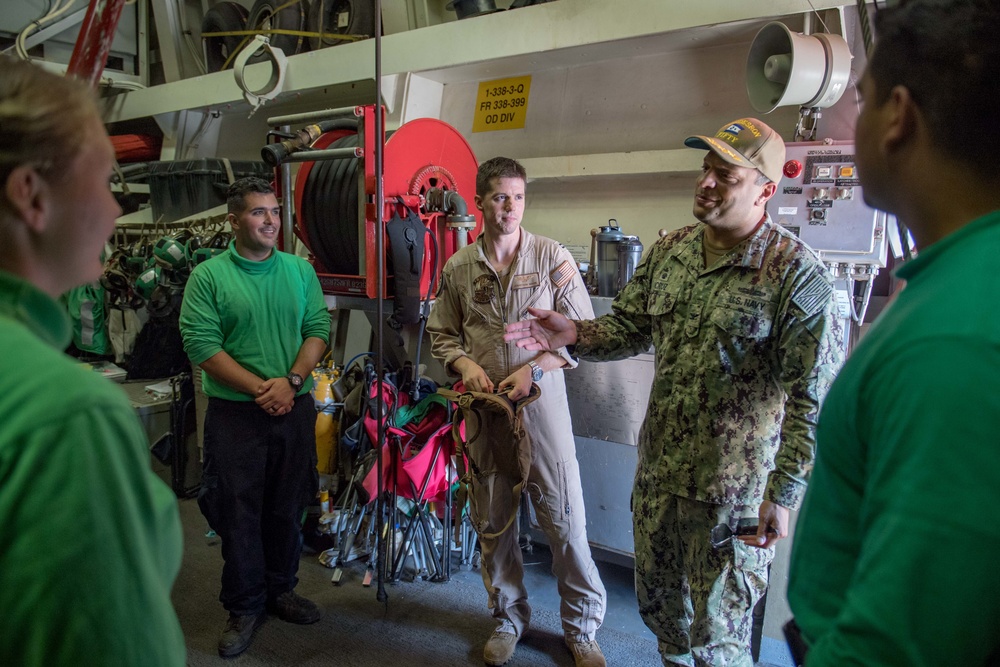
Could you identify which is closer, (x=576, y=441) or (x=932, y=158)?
(x=932, y=158)

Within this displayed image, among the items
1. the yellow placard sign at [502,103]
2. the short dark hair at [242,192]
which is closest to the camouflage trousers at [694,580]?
the short dark hair at [242,192]

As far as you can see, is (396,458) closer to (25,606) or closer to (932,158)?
(25,606)

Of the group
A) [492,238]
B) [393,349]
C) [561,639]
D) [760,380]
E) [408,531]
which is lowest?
[561,639]

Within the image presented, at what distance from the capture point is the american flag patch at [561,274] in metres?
2.47

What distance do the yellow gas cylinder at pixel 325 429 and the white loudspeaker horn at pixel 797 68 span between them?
2.44 metres

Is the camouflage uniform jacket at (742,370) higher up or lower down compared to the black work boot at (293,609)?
higher up

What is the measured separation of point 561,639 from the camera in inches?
104

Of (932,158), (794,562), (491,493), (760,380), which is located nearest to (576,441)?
(491,493)

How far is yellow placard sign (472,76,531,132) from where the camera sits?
3748 mm

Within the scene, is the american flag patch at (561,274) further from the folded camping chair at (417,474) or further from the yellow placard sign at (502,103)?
the yellow placard sign at (502,103)

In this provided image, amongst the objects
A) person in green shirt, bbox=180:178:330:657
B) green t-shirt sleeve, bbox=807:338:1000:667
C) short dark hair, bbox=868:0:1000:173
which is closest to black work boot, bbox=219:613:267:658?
person in green shirt, bbox=180:178:330:657

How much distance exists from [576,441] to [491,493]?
67 cm

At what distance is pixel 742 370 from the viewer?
173 cm

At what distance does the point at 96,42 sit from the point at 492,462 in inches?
89.6
